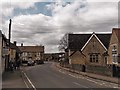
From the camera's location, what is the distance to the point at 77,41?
222 ft

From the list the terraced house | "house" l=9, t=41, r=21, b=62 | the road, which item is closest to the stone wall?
the road

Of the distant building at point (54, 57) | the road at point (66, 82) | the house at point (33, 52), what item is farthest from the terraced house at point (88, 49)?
the house at point (33, 52)

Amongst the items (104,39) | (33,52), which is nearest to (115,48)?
(104,39)

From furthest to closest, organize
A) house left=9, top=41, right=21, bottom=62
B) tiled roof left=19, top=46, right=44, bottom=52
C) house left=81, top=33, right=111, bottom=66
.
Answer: tiled roof left=19, top=46, right=44, bottom=52
house left=81, top=33, right=111, bottom=66
house left=9, top=41, right=21, bottom=62

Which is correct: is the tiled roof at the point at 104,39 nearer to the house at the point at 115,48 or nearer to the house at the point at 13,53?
the house at the point at 115,48

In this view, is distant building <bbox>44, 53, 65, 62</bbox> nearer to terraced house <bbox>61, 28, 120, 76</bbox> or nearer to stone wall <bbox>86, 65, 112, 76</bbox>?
terraced house <bbox>61, 28, 120, 76</bbox>

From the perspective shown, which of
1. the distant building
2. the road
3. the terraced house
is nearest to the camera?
the road

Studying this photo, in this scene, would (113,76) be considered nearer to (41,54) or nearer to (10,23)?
(10,23)

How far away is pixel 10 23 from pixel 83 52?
21119 millimetres

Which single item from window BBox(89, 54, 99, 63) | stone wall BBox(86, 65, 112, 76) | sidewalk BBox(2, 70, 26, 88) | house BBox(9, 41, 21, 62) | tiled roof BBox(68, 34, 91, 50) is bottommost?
sidewalk BBox(2, 70, 26, 88)

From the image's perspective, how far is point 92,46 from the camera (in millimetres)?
63312

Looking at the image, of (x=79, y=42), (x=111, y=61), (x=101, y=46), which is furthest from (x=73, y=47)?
(x=111, y=61)

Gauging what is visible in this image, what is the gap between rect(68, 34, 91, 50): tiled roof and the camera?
218 feet

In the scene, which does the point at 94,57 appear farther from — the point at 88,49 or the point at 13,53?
the point at 13,53
